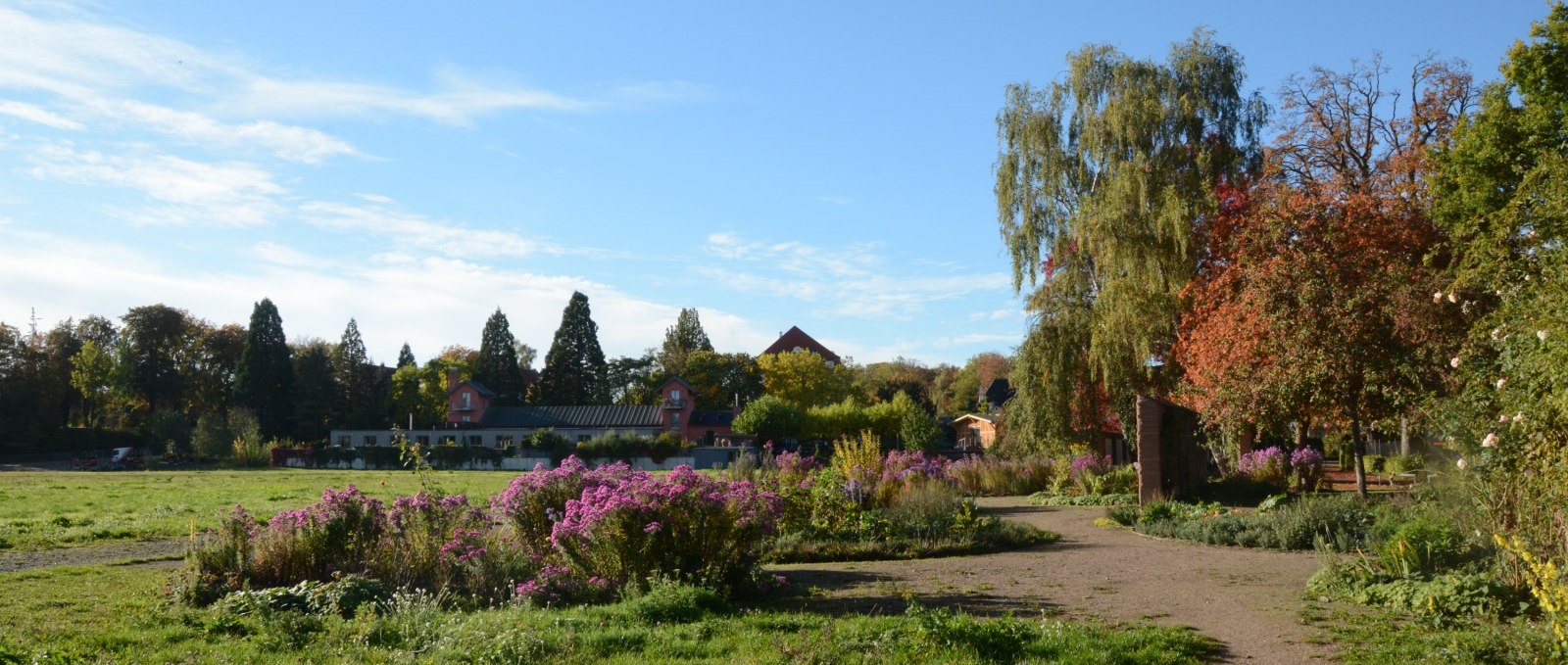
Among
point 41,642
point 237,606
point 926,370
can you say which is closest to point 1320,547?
point 237,606

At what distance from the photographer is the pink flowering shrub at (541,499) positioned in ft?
36.0

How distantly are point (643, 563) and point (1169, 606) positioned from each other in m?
4.53

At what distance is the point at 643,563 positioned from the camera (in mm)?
9477

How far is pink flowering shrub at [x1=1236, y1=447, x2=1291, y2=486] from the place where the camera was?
68.8ft

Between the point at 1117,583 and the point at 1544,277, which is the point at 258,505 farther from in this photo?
the point at 1544,277

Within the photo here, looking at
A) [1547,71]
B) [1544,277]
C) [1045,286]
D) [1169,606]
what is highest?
[1547,71]

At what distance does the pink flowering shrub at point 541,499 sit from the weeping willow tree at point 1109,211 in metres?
16.3

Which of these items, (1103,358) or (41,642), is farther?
(1103,358)

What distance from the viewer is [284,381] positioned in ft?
234

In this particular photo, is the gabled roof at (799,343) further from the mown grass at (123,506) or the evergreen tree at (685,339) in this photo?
the mown grass at (123,506)


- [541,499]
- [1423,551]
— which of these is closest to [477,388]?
[541,499]

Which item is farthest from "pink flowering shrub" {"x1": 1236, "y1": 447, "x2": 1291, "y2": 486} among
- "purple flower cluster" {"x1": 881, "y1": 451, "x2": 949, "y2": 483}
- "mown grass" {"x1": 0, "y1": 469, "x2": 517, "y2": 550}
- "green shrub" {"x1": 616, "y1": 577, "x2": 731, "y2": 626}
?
"mown grass" {"x1": 0, "y1": 469, "x2": 517, "y2": 550}

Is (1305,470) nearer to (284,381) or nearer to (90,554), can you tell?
(90,554)

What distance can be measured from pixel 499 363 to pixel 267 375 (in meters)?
15.3
